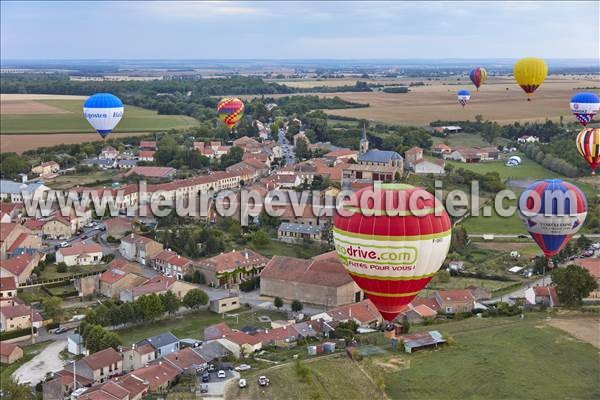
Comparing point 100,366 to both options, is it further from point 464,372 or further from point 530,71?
point 530,71

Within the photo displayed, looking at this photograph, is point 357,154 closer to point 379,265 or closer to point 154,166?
point 154,166

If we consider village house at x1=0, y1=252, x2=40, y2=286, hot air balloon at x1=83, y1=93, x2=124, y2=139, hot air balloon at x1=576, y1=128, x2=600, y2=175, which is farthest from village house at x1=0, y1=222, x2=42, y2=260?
hot air balloon at x1=576, y1=128, x2=600, y2=175

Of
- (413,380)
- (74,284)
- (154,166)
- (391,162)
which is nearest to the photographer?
(413,380)

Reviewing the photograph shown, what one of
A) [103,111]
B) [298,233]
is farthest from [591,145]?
[103,111]

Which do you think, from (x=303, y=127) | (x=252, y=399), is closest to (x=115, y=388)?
(x=252, y=399)

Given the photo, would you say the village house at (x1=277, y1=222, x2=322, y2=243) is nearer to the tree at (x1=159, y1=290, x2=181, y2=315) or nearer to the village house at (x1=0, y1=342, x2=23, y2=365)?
the tree at (x1=159, y1=290, x2=181, y2=315)

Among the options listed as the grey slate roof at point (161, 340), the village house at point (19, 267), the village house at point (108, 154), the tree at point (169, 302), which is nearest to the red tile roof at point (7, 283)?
the village house at point (19, 267)

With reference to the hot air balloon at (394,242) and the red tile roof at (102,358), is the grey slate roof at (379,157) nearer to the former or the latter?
the red tile roof at (102,358)
